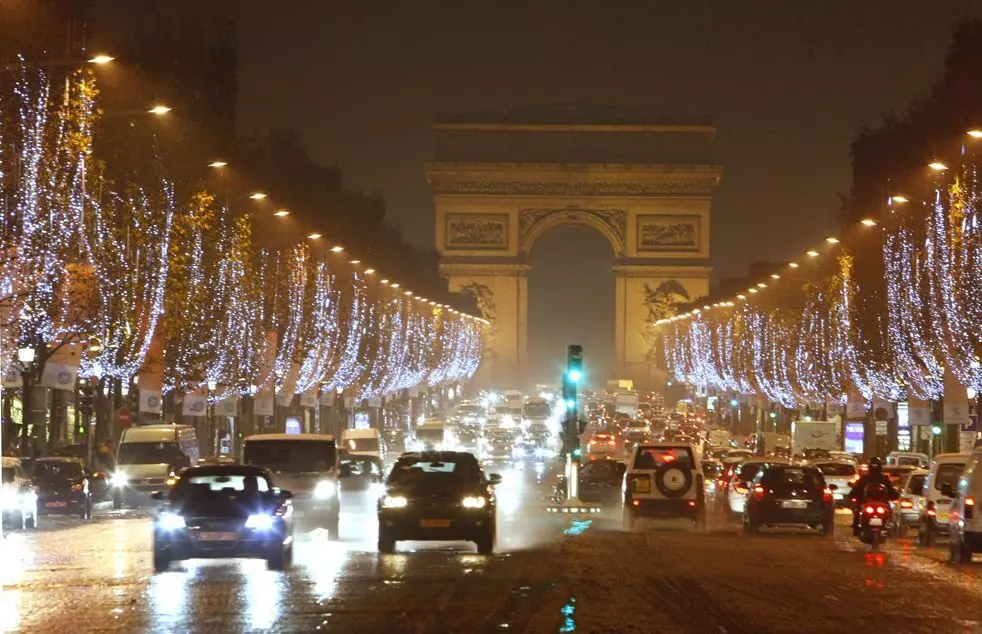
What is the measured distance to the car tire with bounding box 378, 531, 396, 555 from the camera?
29.5 metres

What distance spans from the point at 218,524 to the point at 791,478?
613 inches

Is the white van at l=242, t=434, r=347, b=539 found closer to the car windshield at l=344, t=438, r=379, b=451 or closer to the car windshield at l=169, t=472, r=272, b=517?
A: the car windshield at l=169, t=472, r=272, b=517

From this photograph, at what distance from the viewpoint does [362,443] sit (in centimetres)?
6300

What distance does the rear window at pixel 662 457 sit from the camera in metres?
38.1

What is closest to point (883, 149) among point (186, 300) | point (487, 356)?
point (186, 300)

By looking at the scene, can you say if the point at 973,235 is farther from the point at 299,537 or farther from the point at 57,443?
the point at 57,443

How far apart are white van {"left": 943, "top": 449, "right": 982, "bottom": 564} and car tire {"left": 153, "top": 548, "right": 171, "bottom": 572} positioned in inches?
418

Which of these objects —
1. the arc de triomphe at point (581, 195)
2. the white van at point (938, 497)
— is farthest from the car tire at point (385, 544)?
the arc de triomphe at point (581, 195)

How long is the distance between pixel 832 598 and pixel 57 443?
134 feet

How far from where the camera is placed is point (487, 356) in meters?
169

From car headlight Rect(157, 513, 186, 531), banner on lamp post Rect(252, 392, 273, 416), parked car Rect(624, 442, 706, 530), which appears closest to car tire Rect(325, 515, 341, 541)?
parked car Rect(624, 442, 706, 530)

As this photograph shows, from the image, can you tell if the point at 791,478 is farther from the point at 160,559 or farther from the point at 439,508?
the point at 160,559

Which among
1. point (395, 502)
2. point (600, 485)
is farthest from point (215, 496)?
point (600, 485)

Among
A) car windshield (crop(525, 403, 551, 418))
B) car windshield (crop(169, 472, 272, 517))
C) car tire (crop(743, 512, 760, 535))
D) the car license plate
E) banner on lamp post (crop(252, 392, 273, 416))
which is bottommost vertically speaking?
car tire (crop(743, 512, 760, 535))
